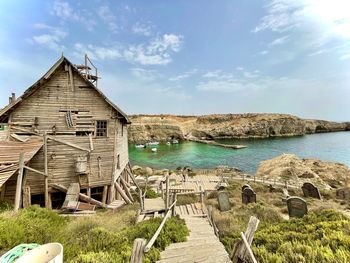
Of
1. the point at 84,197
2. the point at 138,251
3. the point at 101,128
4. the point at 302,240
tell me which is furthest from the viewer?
the point at 101,128

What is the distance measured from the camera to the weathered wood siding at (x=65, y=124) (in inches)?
552

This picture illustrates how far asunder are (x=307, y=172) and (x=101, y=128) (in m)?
29.6

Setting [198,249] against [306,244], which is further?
[198,249]

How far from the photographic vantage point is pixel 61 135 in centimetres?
1443

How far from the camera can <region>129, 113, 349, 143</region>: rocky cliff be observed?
96.4m

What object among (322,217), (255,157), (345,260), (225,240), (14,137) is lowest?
(255,157)

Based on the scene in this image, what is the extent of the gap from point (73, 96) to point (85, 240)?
10.3 metres

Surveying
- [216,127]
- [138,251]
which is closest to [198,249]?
[138,251]

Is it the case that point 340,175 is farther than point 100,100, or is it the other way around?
point 340,175

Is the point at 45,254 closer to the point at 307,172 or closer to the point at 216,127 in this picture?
the point at 307,172

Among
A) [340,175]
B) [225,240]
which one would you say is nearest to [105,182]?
[225,240]

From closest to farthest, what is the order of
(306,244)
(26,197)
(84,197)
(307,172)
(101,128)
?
(306,244), (26,197), (84,197), (101,128), (307,172)

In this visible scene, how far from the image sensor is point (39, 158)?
14078 mm

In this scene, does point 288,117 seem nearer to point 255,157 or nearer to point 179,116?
point 179,116
